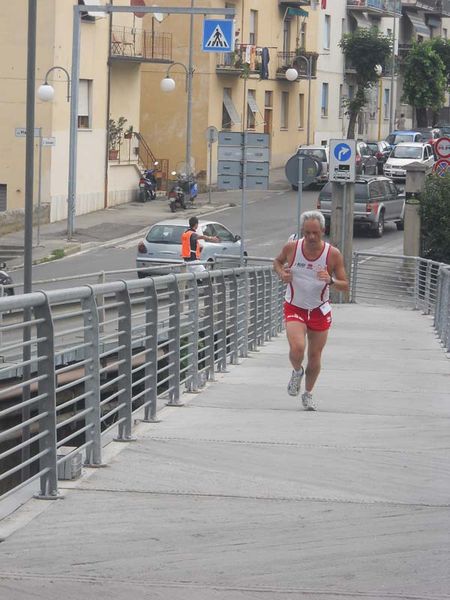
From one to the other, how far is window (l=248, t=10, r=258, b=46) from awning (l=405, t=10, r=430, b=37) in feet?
89.4

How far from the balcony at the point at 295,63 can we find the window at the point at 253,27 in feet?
10.1

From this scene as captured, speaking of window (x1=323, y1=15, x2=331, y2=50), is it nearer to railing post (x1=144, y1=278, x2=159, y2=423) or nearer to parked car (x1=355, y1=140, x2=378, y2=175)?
parked car (x1=355, y1=140, x2=378, y2=175)

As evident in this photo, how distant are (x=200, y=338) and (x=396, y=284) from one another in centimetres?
2210

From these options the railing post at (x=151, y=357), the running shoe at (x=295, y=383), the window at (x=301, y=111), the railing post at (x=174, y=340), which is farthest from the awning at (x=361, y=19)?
the railing post at (x=151, y=357)

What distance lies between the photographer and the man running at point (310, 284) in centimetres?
1123

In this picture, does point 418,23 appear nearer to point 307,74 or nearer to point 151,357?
point 307,74

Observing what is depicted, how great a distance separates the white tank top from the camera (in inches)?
444

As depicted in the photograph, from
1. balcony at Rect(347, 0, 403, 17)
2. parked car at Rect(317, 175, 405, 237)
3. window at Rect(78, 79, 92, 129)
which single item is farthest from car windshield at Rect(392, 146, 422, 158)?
window at Rect(78, 79, 92, 129)

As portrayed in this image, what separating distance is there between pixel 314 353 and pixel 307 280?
0.68 metres

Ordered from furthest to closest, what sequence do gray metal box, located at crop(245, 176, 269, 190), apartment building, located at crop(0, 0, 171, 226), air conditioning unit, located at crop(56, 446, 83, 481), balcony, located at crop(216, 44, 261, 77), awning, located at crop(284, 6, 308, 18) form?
awning, located at crop(284, 6, 308, 18), balcony, located at crop(216, 44, 261, 77), apartment building, located at crop(0, 0, 171, 226), gray metal box, located at crop(245, 176, 269, 190), air conditioning unit, located at crop(56, 446, 83, 481)

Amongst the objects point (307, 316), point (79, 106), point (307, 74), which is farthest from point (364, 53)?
point (307, 316)

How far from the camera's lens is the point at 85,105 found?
45.5 metres

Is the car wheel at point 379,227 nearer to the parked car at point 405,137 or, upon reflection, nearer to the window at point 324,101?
the parked car at point 405,137

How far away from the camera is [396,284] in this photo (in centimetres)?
3531
